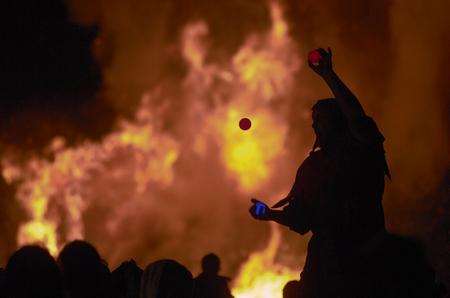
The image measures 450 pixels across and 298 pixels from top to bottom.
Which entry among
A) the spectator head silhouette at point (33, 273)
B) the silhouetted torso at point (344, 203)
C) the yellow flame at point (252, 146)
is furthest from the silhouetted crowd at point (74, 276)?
the yellow flame at point (252, 146)

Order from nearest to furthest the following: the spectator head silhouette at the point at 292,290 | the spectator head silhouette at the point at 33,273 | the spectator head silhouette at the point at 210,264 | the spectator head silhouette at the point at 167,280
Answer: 1. the spectator head silhouette at the point at 33,273
2. the spectator head silhouette at the point at 167,280
3. the spectator head silhouette at the point at 292,290
4. the spectator head silhouette at the point at 210,264

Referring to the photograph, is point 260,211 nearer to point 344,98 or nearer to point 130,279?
point 344,98

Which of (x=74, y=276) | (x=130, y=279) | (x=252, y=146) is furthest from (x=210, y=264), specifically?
(x=252, y=146)

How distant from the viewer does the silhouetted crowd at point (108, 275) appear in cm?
454

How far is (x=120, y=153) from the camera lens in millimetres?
28625

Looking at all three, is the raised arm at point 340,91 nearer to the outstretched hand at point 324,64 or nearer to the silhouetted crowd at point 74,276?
the outstretched hand at point 324,64

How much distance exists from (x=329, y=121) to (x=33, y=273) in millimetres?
2200

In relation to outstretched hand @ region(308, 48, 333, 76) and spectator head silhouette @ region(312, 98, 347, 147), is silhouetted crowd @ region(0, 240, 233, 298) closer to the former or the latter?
spectator head silhouette @ region(312, 98, 347, 147)

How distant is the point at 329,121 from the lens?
5168 mm

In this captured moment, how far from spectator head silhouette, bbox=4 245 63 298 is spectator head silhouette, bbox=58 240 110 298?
6.0 inches

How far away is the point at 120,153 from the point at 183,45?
4788 mm

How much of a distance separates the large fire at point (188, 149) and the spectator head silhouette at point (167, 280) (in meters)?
21.4

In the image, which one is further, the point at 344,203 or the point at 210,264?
the point at 210,264

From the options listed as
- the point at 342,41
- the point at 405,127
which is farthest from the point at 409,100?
the point at 342,41
